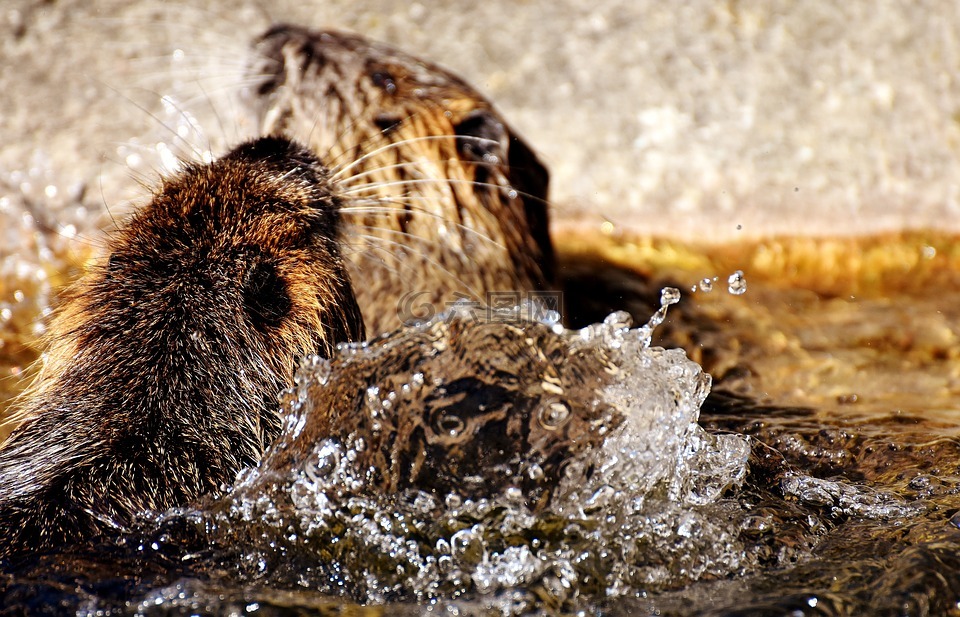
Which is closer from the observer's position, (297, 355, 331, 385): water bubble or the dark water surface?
the dark water surface

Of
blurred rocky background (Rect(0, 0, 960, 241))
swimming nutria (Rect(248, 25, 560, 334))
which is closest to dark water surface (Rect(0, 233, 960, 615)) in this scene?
swimming nutria (Rect(248, 25, 560, 334))

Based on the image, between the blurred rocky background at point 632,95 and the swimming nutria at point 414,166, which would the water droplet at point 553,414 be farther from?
the blurred rocky background at point 632,95

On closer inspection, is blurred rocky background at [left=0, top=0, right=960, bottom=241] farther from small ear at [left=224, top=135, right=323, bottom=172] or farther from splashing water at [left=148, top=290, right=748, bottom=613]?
splashing water at [left=148, top=290, right=748, bottom=613]

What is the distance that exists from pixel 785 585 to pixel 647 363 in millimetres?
586

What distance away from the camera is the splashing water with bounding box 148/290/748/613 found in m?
1.95

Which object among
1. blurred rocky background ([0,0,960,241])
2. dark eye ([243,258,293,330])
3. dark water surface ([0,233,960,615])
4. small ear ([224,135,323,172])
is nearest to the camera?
dark water surface ([0,233,960,615])

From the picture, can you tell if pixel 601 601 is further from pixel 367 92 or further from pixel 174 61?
pixel 174 61

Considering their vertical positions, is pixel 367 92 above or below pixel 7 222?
above

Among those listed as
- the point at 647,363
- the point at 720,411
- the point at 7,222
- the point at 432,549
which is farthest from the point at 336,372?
the point at 7,222

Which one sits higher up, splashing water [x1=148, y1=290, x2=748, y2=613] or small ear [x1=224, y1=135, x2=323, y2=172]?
small ear [x1=224, y1=135, x2=323, y2=172]

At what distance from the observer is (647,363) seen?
230 cm

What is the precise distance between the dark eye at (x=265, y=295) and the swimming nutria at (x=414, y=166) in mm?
716

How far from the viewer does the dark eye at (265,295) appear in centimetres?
224

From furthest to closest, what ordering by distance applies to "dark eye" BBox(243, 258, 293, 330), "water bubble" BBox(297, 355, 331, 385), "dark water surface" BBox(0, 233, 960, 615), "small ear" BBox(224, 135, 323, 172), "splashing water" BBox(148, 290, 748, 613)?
"small ear" BBox(224, 135, 323, 172) < "dark eye" BBox(243, 258, 293, 330) < "water bubble" BBox(297, 355, 331, 385) < "splashing water" BBox(148, 290, 748, 613) < "dark water surface" BBox(0, 233, 960, 615)
